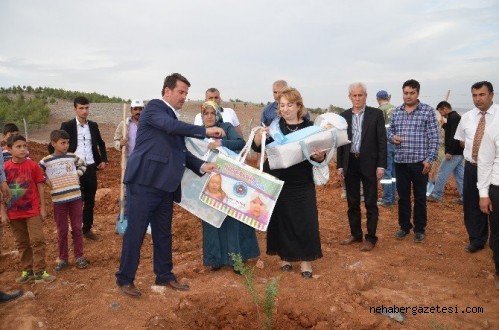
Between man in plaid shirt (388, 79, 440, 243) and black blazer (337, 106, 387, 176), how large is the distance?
0.52 metres

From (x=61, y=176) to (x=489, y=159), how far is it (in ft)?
14.6

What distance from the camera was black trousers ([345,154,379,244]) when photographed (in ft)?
16.9

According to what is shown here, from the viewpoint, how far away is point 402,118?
5473mm

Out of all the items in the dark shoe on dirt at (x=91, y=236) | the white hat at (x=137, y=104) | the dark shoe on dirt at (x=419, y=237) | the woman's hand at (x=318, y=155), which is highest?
the white hat at (x=137, y=104)


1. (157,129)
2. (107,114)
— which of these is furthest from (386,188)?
(107,114)

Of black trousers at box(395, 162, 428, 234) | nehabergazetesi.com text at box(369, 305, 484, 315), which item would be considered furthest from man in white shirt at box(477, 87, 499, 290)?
black trousers at box(395, 162, 428, 234)

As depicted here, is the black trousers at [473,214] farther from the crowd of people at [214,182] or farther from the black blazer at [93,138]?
the black blazer at [93,138]

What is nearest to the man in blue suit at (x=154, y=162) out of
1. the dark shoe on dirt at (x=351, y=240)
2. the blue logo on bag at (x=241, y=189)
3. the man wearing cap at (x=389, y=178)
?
the blue logo on bag at (x=241, y=189)

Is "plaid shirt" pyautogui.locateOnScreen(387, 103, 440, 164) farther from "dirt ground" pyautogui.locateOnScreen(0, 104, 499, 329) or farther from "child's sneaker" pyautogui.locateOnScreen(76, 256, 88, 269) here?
"child's sneaker" pyautogui.locateOnScreen(76, 256, 88, 269)

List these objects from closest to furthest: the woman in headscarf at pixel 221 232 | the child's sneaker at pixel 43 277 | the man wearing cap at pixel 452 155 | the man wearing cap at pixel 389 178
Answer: the child's sneaker at pixel 43 277 < the woman in headscarf at pixel 221 232 < the man wearing cap at pixel 452 155 < the man wearing cap at pixel 389 178

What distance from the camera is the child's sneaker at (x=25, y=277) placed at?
4211 millimetres

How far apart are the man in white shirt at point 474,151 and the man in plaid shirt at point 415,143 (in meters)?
0.36

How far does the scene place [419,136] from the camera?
17.5 feet

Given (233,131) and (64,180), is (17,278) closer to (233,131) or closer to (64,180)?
(64,180)
